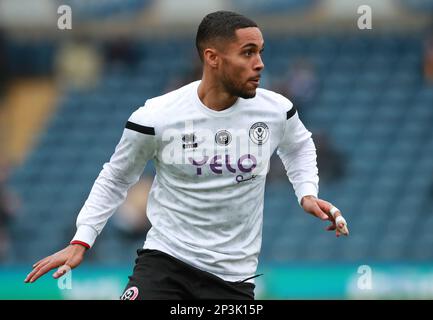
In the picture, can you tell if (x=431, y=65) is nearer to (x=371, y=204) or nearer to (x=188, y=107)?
(x=371, y=204)

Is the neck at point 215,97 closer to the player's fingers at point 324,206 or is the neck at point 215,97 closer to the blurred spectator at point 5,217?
the player's fingers at point 324,206

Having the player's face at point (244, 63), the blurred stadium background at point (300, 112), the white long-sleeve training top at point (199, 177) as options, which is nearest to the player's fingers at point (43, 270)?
the white long-sleeve training top at point (199, 177)

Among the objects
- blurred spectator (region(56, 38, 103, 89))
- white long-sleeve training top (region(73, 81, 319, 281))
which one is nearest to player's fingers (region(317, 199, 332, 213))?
white long-sleeve training top (region(73, 81, 319, 281))

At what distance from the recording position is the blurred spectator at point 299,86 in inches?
681

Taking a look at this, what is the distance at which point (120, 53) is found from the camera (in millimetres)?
19953

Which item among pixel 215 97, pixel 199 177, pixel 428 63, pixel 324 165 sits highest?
pixel 215 97

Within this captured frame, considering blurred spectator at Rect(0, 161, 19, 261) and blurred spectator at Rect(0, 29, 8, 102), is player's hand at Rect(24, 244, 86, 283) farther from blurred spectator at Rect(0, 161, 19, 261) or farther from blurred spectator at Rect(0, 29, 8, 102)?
blurred spectator at Rect(0, 29, 8, 102)

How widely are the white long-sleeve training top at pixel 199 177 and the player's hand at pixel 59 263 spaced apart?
114mm

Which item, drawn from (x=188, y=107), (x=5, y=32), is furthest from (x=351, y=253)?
(x=188, y=107)

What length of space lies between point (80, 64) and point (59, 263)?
46.3 feet

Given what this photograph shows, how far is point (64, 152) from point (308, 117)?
3894 millimetres

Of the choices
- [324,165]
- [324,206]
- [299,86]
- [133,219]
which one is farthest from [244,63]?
[299,86]

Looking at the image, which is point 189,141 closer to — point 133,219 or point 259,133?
point 259,133
